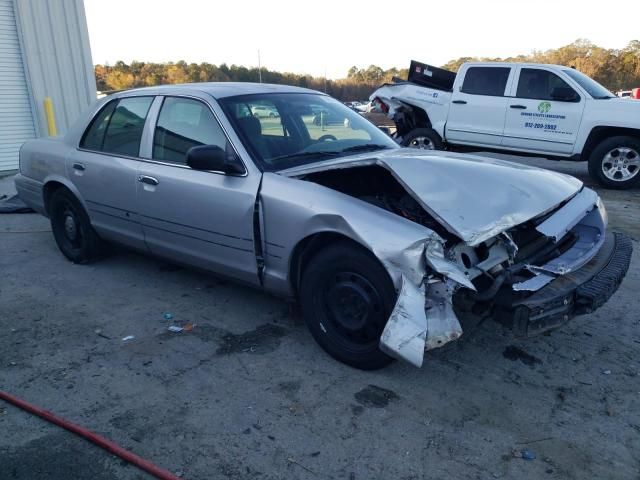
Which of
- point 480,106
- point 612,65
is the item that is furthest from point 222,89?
point 612,65

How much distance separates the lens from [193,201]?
12.5 ft

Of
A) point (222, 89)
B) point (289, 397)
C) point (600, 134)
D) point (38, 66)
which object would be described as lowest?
point (289, 397)

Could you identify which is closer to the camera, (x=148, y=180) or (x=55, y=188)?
(x=148, y=180)

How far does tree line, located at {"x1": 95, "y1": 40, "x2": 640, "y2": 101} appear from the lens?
38562 millimetres

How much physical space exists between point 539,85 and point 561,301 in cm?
730

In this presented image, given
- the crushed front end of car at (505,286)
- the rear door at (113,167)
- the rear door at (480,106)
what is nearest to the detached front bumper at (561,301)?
the crushed front end of car at (505,286)

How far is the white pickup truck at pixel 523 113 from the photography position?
856cm

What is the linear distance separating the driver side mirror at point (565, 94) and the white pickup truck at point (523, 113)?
15mm

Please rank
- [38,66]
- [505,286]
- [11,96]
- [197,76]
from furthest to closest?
1. [197,76]
2. [38,66]
3. [11,96]
4. [505,286]

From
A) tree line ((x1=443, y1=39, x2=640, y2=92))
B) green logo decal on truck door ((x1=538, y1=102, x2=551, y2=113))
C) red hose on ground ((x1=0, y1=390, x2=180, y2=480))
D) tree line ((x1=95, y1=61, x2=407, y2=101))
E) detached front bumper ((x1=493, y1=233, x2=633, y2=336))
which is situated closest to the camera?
red hose on ground ((x1=0, y1=390, x2=180, y2=480))

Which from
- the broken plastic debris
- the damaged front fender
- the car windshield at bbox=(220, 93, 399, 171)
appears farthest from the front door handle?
the broken plastic debris

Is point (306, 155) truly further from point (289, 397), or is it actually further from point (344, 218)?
point (289, 397)

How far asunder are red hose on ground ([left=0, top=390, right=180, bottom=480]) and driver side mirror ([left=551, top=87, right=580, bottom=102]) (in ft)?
28.1

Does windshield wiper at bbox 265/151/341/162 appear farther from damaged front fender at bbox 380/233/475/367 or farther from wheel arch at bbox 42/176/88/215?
wheel arch at bbox 42/176/88/215
